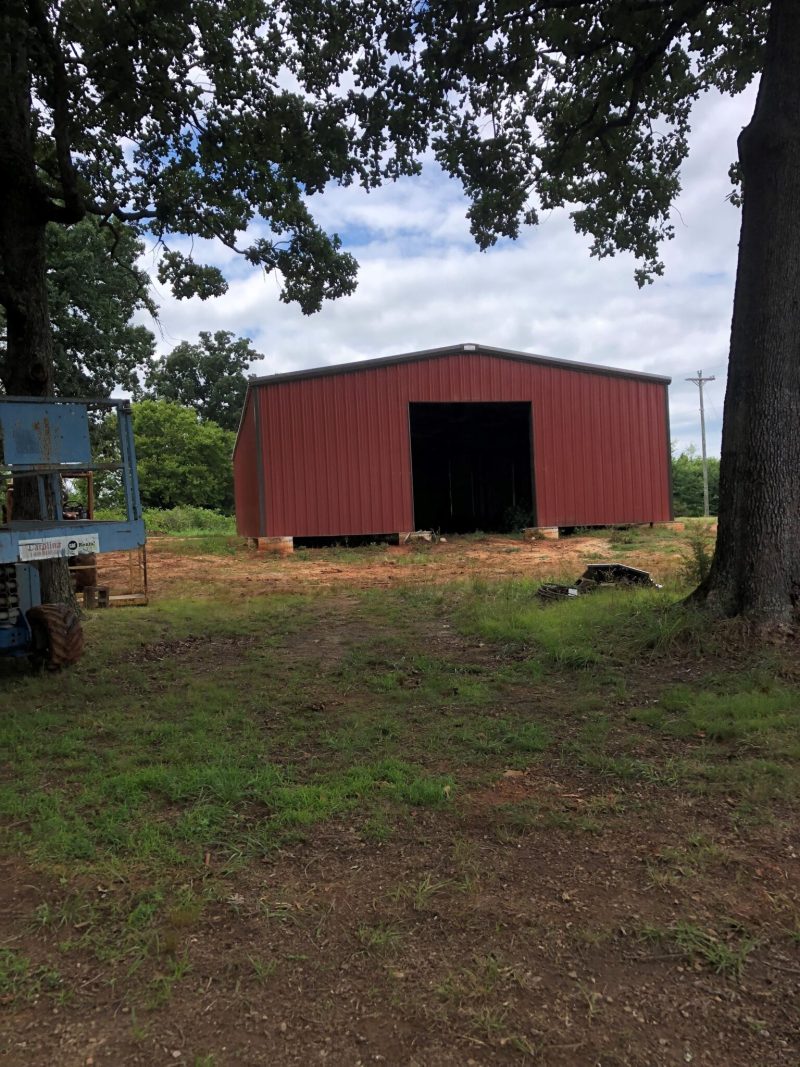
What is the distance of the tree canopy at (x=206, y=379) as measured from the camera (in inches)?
2042

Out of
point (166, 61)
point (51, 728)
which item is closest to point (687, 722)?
point (51, 728)

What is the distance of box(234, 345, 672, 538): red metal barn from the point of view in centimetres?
1819

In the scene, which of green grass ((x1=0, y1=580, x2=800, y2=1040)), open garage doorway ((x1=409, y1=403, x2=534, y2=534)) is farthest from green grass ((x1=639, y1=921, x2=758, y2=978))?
open garage doorway ((x1=409, y1=403, x2=534, y2=534))

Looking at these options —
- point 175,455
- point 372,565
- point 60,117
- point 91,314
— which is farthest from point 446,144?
point 175,455

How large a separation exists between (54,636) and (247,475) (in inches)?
607

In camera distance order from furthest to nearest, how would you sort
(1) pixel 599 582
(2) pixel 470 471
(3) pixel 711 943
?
1. (2) pixel 470 471
2. (1) pixel 599 582
3. (3) pixel 711 943

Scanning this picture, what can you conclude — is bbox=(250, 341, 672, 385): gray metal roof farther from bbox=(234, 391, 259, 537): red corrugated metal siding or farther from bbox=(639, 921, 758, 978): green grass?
bbox=(639, 921, 758, 978): green grass

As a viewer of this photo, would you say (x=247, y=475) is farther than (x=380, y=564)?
Yes

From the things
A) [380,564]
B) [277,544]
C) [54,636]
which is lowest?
[380,564]

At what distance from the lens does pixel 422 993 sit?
212 centimetres

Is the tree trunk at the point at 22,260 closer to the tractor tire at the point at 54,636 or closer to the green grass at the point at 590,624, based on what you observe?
the tractor tire at the point at 54,636

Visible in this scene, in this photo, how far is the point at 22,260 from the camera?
6977 millimetres

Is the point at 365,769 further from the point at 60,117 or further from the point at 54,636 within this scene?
the point at 60,117

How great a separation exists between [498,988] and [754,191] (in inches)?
255
